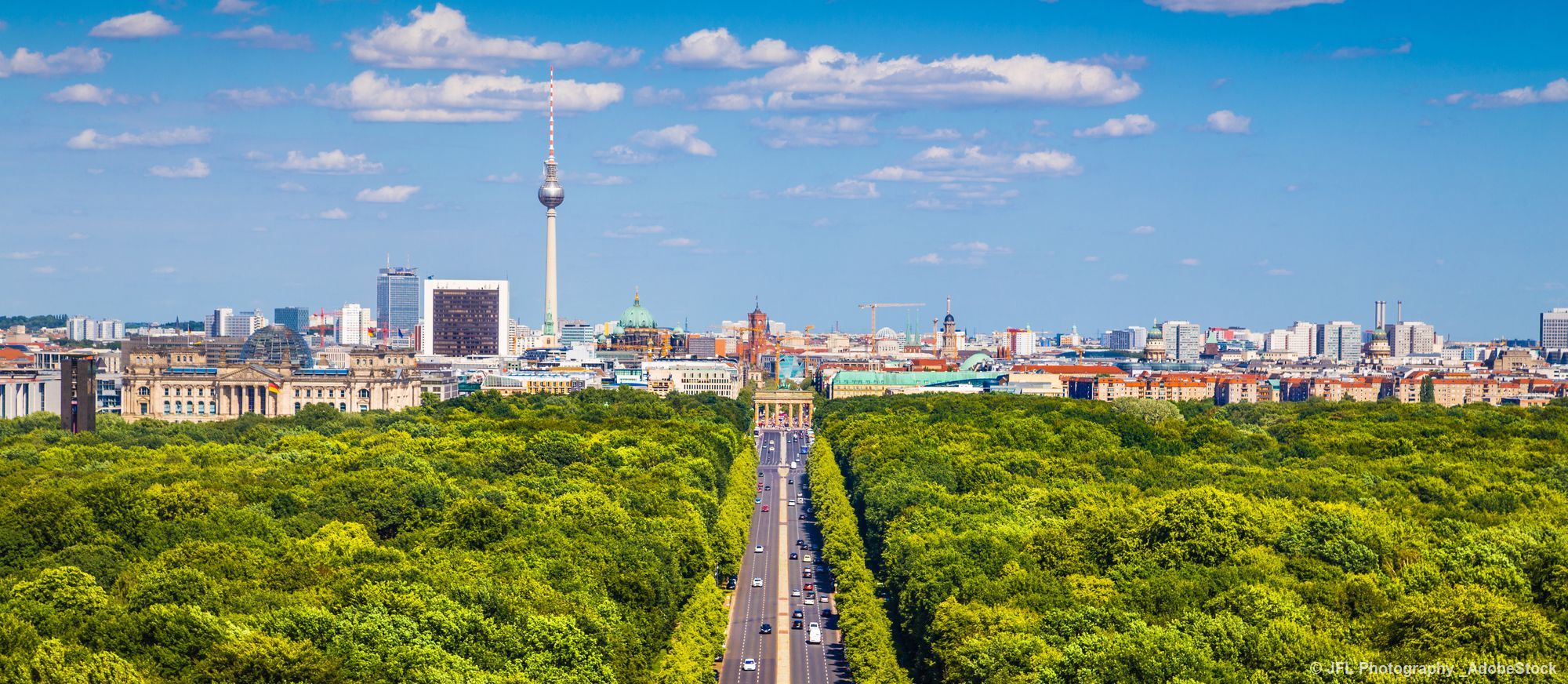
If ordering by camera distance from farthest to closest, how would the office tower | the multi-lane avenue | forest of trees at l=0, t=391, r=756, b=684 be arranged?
1. the office tower
2. the multi-lane avenue
3. forest of trees at l=0, t=391, r=756, b=684

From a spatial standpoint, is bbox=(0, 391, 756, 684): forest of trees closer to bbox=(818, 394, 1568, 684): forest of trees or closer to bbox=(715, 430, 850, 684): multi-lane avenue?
bbox=(715, 430, 850, 684): multi-lane avenue

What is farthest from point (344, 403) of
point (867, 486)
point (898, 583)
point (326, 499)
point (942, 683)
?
point (942, 683)

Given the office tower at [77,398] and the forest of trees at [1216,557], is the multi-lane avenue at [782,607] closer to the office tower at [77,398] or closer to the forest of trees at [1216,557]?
the forest of trees at [1216,557]

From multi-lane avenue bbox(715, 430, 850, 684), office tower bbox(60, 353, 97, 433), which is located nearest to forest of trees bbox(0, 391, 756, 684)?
multi-lane avenue bbox(715, 430, 850, 684)

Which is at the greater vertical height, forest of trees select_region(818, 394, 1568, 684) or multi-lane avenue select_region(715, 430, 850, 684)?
forest of trees select_region(818, 394, 1568, 684)

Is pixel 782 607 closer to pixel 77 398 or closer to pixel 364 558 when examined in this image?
pixel 364 558

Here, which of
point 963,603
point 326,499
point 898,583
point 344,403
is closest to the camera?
point 963,603

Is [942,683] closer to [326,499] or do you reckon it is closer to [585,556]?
[585,556]
